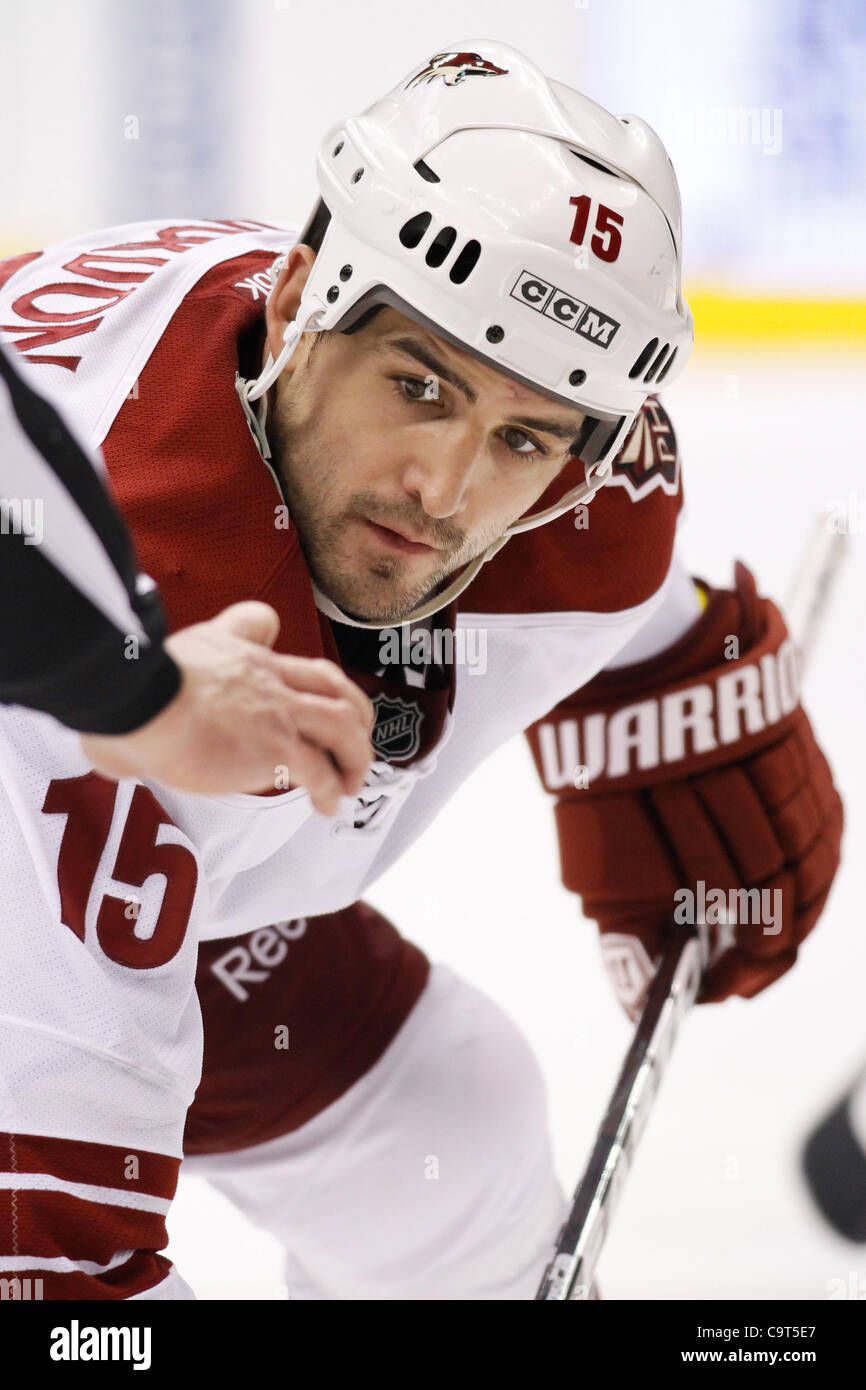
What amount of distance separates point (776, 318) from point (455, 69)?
9.61ft

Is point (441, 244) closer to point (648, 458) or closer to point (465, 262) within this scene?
point (465, 262)

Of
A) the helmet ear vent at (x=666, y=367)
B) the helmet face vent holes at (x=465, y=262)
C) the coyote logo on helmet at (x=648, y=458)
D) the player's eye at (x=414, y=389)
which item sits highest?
the helmet face vent holes at (x=465, y=262)

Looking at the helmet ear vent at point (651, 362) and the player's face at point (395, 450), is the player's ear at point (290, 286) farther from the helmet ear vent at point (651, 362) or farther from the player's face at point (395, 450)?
the helmet ear vent at point (651, 362)

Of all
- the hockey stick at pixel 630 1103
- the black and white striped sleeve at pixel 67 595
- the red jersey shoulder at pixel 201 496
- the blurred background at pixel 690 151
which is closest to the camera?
the black and white striped sleeve at pixel 67 595

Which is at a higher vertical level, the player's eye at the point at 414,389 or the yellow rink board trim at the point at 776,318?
the player's eye at the point at 414,389

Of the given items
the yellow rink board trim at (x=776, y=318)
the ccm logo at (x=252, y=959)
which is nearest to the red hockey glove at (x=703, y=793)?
the ccm logo at (x=252, y=959)

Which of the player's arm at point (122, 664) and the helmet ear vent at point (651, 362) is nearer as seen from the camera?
the player's arm at point (122, 664)

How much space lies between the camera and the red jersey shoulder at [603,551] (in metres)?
1.51

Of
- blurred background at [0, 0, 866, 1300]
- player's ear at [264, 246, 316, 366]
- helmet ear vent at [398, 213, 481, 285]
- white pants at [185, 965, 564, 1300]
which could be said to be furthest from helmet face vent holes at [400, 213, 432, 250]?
blurred background at [0, 0, 866, 1300]

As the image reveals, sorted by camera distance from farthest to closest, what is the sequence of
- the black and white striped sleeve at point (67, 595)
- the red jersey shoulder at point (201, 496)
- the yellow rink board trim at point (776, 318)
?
1. the yellow rink board trim at point (776, 318)
2. the red jersey shoulder at point (201, 496)
3. the black and white striped sleeve at point (67, 595)

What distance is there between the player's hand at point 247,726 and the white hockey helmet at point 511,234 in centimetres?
43

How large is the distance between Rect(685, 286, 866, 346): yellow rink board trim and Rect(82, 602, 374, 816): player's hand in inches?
132

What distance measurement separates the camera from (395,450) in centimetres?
116
